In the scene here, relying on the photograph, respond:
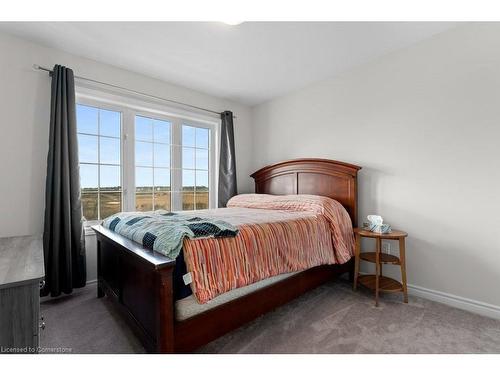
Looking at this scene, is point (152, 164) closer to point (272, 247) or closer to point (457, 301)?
point (272, 247)

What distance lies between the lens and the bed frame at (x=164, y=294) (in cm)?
126

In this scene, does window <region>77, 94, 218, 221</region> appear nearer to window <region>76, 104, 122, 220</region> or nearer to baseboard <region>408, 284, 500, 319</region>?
window <region>76, 104, 122, 220</region>

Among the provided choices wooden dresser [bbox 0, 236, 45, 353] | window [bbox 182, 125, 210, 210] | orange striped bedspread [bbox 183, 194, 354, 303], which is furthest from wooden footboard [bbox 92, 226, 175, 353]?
window [bbox 182, 125, 210, 210]

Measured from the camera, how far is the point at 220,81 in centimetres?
314

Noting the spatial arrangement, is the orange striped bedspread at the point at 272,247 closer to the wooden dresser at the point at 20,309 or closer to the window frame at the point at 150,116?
the wooden dresser at the point at 20,309

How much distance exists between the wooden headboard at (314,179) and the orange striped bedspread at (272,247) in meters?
0.24

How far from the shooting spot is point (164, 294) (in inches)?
49.2

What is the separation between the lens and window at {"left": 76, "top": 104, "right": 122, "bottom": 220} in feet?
8.69

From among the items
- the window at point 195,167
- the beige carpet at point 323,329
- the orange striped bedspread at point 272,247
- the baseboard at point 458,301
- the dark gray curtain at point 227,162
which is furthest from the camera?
the dark gray curtain at point 227,162

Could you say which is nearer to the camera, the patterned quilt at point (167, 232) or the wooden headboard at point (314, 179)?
the patterned quilt at point (167, 232)

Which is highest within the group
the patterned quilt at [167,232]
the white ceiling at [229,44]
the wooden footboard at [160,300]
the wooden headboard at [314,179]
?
the white ceiling at [229,44]

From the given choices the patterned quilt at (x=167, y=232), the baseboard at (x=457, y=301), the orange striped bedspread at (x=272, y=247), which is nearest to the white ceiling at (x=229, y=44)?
the orange striped bedspread at (x=272, y=247)

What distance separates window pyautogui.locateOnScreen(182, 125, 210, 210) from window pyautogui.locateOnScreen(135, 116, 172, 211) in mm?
242
